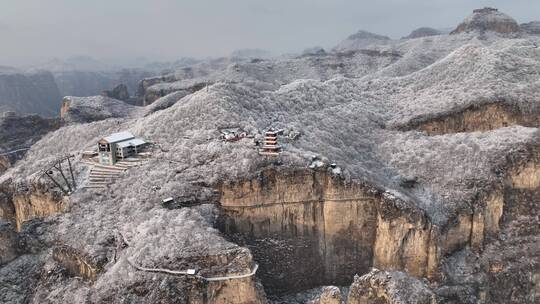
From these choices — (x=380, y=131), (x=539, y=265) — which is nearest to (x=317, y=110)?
(x=380, y=131)

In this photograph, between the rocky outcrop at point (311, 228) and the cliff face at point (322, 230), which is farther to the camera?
the rocky outcrop at point (311, 228)

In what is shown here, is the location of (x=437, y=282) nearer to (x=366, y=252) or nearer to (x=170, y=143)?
(x=366, y=252)

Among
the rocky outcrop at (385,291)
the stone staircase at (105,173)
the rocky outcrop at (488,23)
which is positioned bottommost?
the rocky outcrop at (385,291)

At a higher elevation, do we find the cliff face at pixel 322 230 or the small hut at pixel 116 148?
the small hut at pixel 116 148

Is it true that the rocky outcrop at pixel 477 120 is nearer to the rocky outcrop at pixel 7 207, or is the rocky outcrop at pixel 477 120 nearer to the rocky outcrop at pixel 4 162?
the rocky outcrop at pixel 7 207

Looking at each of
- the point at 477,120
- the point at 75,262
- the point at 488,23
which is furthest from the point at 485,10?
the point at 75,262

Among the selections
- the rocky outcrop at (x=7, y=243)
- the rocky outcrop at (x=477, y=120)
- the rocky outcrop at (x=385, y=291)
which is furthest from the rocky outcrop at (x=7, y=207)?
the rocky outcrop at (x=477, y=120)

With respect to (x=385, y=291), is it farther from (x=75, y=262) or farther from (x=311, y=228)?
(x=75, y=262)
